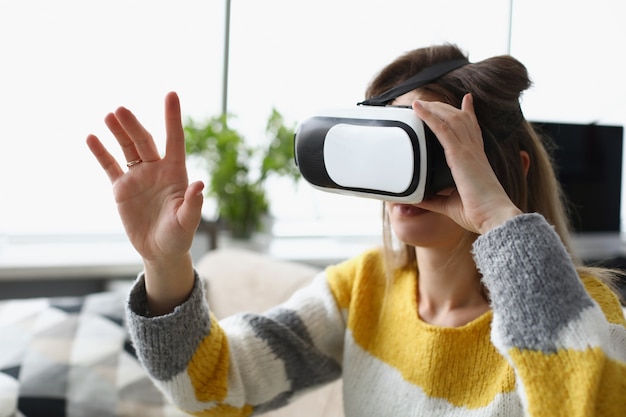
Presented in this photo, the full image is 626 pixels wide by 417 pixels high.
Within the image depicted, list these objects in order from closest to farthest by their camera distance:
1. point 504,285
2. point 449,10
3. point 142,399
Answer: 1. point 504,285
2. point 142,399
3. point 449,10

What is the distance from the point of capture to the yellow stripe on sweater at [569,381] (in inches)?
30.3

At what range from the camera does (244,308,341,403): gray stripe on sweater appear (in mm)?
1163

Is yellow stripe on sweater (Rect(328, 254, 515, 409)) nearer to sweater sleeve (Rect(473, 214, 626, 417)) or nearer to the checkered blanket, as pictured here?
sweater sleeve (Rect(473, 214, 626, 417))

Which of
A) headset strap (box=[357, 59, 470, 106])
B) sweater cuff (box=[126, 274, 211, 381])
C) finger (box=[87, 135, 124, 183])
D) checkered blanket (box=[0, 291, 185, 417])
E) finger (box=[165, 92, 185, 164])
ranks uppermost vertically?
headset strap (box=[357, 59, 470, 106])

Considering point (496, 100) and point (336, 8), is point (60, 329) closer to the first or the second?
point (496, 100)

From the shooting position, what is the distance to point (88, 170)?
2.56m

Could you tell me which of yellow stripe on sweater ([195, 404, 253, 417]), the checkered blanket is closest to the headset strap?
yellow stripe on sweater ([195, 404, 253, 417])

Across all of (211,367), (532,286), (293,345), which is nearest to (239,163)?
(293,345)

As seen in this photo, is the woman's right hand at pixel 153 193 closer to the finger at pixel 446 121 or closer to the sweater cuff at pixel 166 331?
the sweater cuff at pixel 166 331

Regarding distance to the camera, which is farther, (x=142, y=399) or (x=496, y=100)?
(x=142, y=399)

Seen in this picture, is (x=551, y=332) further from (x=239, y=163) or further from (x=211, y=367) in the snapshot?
(x=239, y=163)

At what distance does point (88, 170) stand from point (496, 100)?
6.13ft

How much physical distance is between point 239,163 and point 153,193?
1392mm

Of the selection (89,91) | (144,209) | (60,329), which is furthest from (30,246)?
(144,209)
